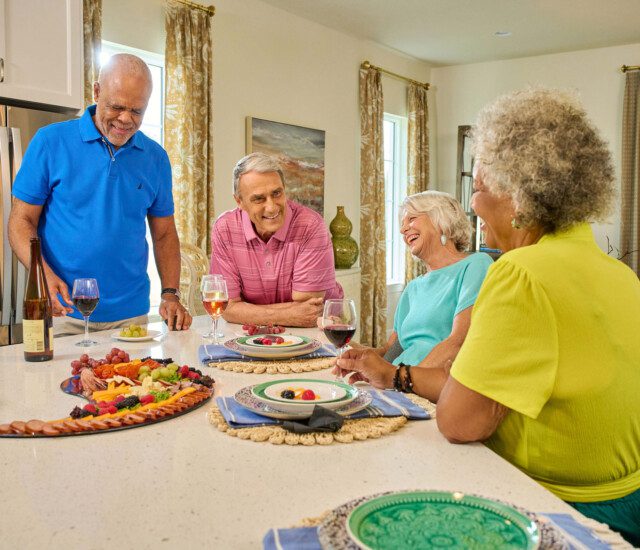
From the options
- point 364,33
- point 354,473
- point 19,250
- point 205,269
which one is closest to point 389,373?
point 354,473

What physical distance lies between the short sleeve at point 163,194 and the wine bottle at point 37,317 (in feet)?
3.18

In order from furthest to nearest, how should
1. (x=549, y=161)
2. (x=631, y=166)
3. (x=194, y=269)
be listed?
(x=631, y=166) < (x=194, y=269) < (x=549, y=161)

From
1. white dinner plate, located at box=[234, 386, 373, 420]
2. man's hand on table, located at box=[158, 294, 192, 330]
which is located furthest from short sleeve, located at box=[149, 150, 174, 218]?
white dinner plate, located at box=[234, 386, 373, 420]

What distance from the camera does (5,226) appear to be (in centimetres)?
299

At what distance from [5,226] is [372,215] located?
424 cm

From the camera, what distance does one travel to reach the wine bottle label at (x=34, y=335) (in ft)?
5.48

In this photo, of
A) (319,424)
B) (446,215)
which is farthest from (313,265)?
(319,424)

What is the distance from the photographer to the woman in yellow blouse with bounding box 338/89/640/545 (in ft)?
3.62

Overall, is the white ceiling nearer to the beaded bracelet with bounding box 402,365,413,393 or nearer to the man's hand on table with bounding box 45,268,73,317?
the man's hand on table with bounding box 45,268,73,317

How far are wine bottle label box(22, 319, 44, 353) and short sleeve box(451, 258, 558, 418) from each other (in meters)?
1.09

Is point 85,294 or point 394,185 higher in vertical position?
point 394,185

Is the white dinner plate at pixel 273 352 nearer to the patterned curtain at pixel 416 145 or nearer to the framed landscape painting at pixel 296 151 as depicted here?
the framed landscape painting at pixel 296 151

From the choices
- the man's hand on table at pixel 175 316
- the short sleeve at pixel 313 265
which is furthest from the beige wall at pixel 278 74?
the man's hand on table at pixel 175 316

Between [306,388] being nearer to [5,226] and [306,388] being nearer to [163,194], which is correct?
[163,194]
